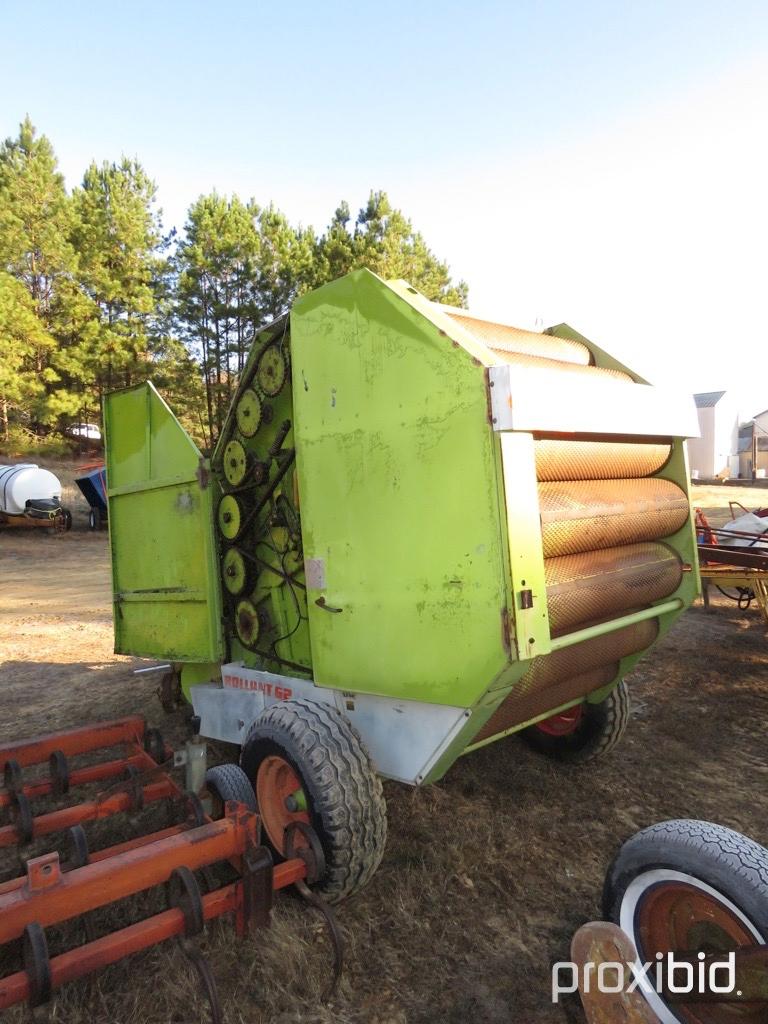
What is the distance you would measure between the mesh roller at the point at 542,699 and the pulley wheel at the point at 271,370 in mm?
1917

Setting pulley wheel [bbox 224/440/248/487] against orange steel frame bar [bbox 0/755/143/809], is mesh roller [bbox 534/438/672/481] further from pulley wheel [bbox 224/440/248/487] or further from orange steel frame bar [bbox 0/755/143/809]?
orange steel frame bar [bbox 0/755/143/809]

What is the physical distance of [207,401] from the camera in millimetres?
26297

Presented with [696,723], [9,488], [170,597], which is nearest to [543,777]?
[696,723]

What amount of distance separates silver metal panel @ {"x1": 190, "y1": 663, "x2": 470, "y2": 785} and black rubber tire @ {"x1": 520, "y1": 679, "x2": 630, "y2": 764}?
5.58 ft

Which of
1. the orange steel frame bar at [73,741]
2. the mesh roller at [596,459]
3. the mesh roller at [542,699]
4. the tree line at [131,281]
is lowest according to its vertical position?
the orange steel frame bar at [73,741]

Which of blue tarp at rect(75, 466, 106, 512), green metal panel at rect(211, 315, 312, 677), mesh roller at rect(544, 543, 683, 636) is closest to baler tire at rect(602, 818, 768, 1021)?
mesh roller at rect(544, 543, 683, 636)

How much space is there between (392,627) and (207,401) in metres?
25.3

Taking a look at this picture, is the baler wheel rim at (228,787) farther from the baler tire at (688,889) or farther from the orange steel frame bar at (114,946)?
the baler tire at (688,889)

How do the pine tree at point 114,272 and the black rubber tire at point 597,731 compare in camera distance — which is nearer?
the black rubber tire at point 597,731

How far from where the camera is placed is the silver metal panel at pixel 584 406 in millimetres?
2240

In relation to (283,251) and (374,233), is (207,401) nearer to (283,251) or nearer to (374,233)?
(283,251)

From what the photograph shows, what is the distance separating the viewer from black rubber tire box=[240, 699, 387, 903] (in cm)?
259

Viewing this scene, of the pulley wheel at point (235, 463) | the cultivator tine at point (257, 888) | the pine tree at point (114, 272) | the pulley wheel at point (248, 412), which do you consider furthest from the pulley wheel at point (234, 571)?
the pine tree at point (114, 272)

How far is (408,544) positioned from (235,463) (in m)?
1.41
